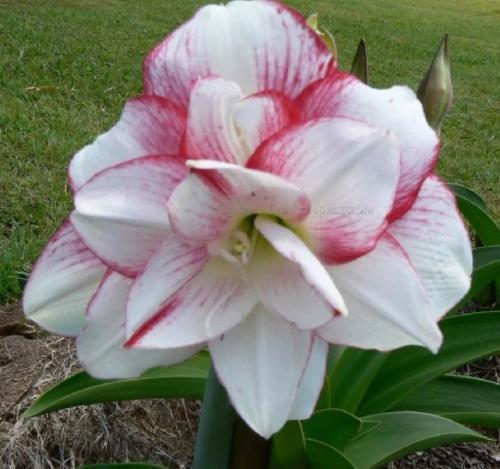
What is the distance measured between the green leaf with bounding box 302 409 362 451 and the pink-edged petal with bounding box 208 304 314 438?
468mm

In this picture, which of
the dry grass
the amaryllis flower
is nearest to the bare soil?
the dry grass

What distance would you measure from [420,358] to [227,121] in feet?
3.08

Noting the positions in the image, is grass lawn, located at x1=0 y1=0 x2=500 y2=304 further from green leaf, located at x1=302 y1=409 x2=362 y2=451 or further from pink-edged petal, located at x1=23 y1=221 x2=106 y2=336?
pink-edged petal, located at x1=23 y1=221 x2=106 y2=336

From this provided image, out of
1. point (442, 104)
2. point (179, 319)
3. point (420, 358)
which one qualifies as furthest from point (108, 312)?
point (420, 358)

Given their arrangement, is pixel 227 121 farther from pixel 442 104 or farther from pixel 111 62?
pixel 111 62

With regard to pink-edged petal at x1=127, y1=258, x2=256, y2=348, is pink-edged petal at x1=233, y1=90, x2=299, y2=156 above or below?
above

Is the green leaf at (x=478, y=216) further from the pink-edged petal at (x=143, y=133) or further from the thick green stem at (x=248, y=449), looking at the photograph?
the pink-edged petal at (x=143, y=133)

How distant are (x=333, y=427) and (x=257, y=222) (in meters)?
0.58

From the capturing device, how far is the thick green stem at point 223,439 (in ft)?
3.20

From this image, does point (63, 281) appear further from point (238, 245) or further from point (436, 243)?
point (436, 243)

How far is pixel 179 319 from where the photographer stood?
705mm

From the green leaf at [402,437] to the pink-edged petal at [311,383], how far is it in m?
0.58

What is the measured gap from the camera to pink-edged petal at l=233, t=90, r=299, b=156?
0.70m

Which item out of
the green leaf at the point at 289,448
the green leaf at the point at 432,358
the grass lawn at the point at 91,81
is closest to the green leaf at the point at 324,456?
the green leaf at the point at 289,448
